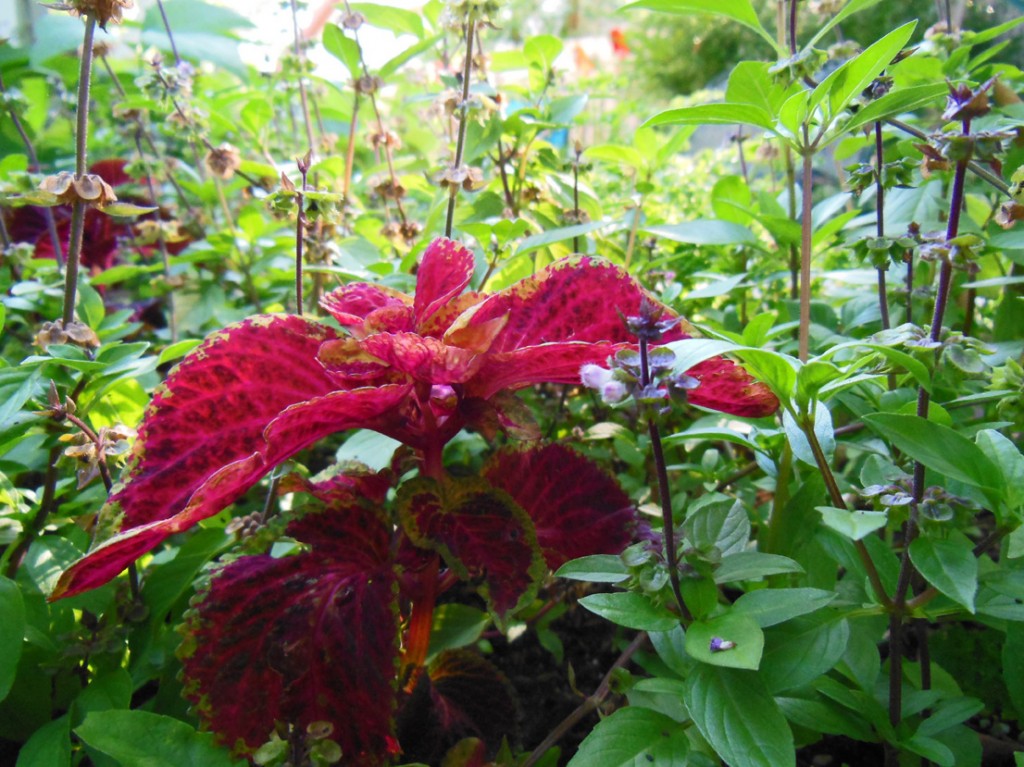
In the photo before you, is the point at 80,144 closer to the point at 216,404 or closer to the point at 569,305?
the point at 216,404

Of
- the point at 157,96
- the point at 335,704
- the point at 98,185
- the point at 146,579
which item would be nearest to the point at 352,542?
the point at 335,704

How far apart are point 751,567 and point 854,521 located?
0.33 ft

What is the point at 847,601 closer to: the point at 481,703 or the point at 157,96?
the point at 481,703

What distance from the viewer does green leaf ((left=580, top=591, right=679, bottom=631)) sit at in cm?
49

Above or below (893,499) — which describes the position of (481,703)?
below

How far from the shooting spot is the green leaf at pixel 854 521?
45cm

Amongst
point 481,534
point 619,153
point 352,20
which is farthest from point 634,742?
point 352,20

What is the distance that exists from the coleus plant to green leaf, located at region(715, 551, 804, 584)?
124 millimetres

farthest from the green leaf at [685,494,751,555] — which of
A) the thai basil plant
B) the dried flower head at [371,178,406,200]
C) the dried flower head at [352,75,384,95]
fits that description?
the dried flower head at [352,75,384,95]

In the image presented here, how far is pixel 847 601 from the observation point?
1.97 feet

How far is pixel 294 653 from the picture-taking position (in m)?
0.58

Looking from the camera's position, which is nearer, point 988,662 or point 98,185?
point 98,185

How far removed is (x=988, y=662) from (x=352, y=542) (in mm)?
654

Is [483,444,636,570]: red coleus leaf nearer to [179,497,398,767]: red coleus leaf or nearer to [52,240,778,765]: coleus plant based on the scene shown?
[52,240,778,765]: coleus plant
